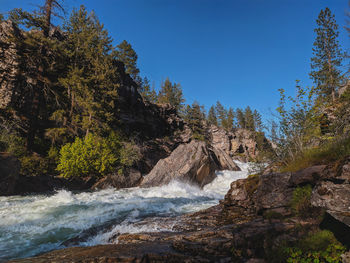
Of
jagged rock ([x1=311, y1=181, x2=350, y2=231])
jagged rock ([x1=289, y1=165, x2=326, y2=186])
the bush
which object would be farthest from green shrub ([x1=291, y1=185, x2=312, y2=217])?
the bush

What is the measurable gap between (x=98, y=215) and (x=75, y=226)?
1.18m

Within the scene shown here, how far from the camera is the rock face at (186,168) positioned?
15.1m

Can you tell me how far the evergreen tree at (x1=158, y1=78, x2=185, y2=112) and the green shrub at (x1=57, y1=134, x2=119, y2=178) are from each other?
39.7 m

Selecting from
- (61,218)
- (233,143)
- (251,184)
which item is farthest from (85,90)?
(233,143)

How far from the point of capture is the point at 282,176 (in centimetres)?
537

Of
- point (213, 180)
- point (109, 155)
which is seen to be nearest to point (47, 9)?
point (109, 155)

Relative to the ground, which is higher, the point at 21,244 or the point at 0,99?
the point at 0,99

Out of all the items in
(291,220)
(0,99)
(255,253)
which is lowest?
(255,253)

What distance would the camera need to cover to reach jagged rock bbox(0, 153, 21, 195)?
10.5m

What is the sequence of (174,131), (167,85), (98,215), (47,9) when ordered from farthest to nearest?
(167,85) → (174,131) → (47,9) → (98,215)

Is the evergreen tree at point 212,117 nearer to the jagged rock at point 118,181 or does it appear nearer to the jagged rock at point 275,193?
the jagged rock at point 118,181

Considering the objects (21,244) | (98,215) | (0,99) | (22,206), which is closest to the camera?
(21,244)

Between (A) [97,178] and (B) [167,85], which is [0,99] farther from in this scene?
(B) [167,85]

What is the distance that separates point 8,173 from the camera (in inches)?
423
